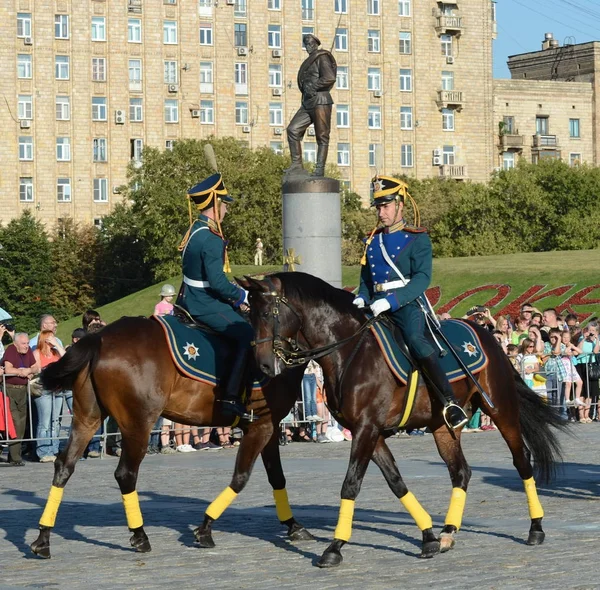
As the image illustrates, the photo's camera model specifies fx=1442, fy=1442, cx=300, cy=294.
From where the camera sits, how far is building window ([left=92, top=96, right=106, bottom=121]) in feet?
336

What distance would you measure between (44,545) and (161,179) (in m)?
75.9

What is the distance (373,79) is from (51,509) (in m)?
100

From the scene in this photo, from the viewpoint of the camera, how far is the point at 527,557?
468 inches

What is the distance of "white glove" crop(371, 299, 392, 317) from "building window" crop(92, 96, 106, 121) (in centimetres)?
9225

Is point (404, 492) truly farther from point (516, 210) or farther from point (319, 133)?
point (516, 210)

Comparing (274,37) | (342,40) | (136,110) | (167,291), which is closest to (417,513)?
(167,291)

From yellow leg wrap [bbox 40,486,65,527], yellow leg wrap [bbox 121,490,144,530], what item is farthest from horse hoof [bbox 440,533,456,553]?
yellow leg wrap [bbox 40,486,65,527]

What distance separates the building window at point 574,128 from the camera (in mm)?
123562

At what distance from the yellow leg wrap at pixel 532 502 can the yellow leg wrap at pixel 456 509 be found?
60 centimetres

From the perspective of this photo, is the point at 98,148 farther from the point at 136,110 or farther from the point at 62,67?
the point at 62,67

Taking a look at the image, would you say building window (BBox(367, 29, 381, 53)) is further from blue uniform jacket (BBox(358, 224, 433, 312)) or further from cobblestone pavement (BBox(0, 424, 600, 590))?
blue uniform jacket (BBox(358, 224, 433, 312))

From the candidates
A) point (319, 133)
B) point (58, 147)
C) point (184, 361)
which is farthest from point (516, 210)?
point (184, 361)

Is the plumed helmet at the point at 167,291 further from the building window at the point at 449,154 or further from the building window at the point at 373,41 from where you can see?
the building window at the point at 449,154

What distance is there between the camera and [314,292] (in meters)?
12.3
